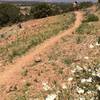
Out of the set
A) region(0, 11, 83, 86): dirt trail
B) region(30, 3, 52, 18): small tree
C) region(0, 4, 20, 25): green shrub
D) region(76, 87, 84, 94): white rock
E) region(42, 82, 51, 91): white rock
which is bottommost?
region(0, 4, 20, 25): green shrub

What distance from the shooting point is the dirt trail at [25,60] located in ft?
80.5

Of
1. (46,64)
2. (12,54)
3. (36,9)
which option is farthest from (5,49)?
(36,9)

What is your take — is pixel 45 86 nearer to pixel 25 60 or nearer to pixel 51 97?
pixel 51 97

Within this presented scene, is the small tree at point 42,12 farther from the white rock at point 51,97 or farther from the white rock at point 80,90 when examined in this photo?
the white rock at point 51,97

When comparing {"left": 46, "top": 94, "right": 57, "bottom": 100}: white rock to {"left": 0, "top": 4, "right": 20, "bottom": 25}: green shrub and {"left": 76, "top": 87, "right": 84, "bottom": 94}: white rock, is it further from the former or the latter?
{"left": 0, "top": 4, "right": 20, "bottom": 25}: green shrub

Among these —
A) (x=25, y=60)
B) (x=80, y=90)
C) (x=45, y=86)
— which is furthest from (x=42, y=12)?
(x=80, y=90)

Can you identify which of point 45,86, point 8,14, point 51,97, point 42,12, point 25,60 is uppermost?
point 45,86

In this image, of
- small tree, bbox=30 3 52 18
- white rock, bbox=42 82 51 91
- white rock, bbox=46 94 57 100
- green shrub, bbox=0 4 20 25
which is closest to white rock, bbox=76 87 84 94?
white rock, bbox=46 94 57 100

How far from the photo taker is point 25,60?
92.7ft

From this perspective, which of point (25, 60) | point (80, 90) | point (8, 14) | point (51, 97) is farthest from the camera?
point (8, 14)

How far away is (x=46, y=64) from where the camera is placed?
25672 mm

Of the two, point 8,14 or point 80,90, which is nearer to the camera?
point 80,90

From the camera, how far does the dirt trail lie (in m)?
24.5

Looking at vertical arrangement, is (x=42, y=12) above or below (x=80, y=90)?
below
